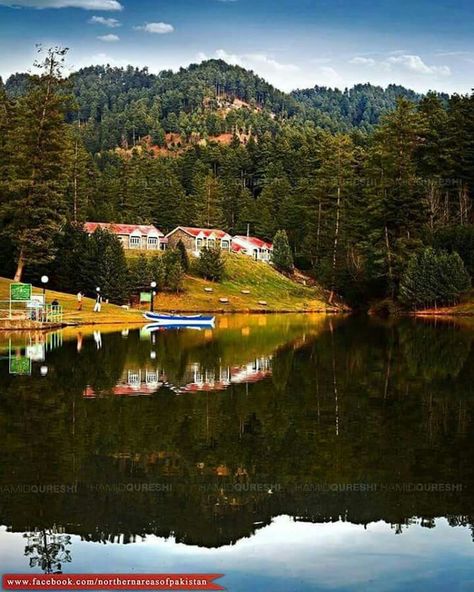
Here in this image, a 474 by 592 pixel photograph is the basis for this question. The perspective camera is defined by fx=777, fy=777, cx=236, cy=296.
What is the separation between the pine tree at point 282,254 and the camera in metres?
111

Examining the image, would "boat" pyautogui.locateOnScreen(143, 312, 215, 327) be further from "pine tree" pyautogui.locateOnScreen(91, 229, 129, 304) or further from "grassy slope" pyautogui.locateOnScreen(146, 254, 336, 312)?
"grassy slope" pyautogui.locateOnScreen(146, 254, 336, 312)

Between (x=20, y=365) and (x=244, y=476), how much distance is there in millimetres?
19122

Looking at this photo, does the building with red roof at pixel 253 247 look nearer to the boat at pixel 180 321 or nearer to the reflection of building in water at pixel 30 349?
the boat at pixel 180 321

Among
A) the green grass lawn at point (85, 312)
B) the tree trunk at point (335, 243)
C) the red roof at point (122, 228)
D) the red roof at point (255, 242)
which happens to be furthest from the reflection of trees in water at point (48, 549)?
the red roof at point (255, 242)

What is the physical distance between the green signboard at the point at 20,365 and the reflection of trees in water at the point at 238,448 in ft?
4.60

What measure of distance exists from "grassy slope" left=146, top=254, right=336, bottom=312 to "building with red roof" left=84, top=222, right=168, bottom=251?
11.8 metres

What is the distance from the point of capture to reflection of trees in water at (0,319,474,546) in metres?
12.4

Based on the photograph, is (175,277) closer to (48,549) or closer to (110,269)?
(110,269)

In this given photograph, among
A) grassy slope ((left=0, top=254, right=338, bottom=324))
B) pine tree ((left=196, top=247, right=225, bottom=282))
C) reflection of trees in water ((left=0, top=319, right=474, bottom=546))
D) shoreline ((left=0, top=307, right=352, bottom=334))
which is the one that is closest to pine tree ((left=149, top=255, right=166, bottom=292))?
grassy slope ((left=0, top=254, right=338, bottom=324))

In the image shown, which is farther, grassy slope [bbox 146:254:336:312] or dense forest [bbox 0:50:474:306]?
grassy slope [bbox 146:254:336:312]

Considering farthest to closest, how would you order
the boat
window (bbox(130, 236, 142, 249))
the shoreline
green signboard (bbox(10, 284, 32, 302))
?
window (bbox(130, 236, 142, 249)), the boat, green signboard (bbox(10, 284, 32, 302)), the shoreline

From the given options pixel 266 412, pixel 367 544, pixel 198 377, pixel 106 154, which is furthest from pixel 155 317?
pixel 106 154

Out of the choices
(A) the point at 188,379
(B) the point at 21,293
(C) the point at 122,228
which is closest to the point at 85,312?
(B) the point at 21,293

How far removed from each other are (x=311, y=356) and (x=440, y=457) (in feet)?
71.6
